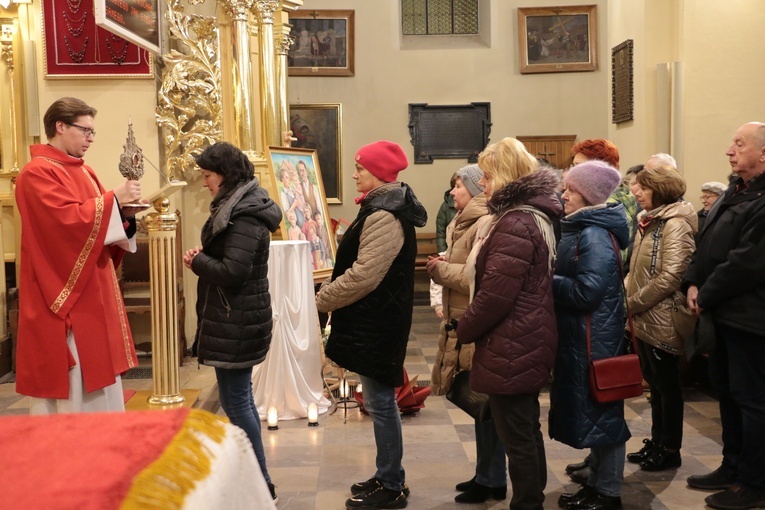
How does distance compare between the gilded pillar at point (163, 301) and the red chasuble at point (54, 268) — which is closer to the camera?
the red chasuble at point (54, 268)

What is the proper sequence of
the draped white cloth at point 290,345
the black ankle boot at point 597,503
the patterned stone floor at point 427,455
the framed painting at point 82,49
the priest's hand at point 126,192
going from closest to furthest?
the priest's hand at point 126,192
the black ankle boot at point 597,503
the patterned stone floor at point 427,455
the draped white cloth at point 290,345
the framed painting at point 82,49

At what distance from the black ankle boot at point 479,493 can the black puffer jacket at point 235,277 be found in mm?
1208

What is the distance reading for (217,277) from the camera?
373 centimetres

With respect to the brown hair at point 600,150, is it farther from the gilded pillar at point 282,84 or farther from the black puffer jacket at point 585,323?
the gilded pillar at point 282,84

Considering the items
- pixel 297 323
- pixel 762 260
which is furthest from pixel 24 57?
pixel 762 260

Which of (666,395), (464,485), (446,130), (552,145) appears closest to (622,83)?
(552,145)

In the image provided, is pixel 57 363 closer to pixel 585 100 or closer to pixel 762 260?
pixel 762 260

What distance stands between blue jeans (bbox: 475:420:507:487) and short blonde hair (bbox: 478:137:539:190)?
1.21 m

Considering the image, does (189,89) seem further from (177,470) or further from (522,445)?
(177,470)

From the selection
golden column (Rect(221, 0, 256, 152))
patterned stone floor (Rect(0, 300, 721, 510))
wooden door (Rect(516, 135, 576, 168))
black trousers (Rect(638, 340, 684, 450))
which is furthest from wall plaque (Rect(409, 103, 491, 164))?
black trousers (Rect(638, 340, 684, 450))

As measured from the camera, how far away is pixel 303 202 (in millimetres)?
6750

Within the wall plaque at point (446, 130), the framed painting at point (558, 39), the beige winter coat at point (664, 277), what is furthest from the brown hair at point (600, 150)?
the framed painting at point (558, 39)

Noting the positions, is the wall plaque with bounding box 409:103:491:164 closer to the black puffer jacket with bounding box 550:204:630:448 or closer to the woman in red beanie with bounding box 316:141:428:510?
the woman in red beanie with bounding box 316:141:428:510

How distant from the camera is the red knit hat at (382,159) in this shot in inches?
153
